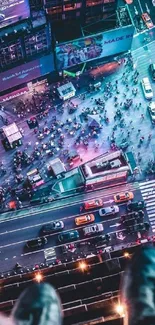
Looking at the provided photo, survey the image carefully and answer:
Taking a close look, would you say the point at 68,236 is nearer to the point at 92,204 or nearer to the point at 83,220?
the point at 83,220

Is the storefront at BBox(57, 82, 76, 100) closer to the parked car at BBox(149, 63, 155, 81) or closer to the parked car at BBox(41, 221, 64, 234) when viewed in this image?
the parked car at BBox(149, 63, 155, 81)

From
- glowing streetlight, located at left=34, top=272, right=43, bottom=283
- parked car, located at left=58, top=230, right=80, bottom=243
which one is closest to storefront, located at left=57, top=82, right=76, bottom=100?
parked car, located at left=58, top=230, right=80, bottom=243

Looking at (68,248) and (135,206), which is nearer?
(68,248)

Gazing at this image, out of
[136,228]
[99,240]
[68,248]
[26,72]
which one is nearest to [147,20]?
[26,72]

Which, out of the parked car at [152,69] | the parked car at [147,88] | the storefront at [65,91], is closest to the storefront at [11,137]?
the storefront at [65,91]

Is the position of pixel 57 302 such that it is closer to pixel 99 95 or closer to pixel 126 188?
pixel 126 188

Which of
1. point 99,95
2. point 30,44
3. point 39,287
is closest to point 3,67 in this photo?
point 30,44
